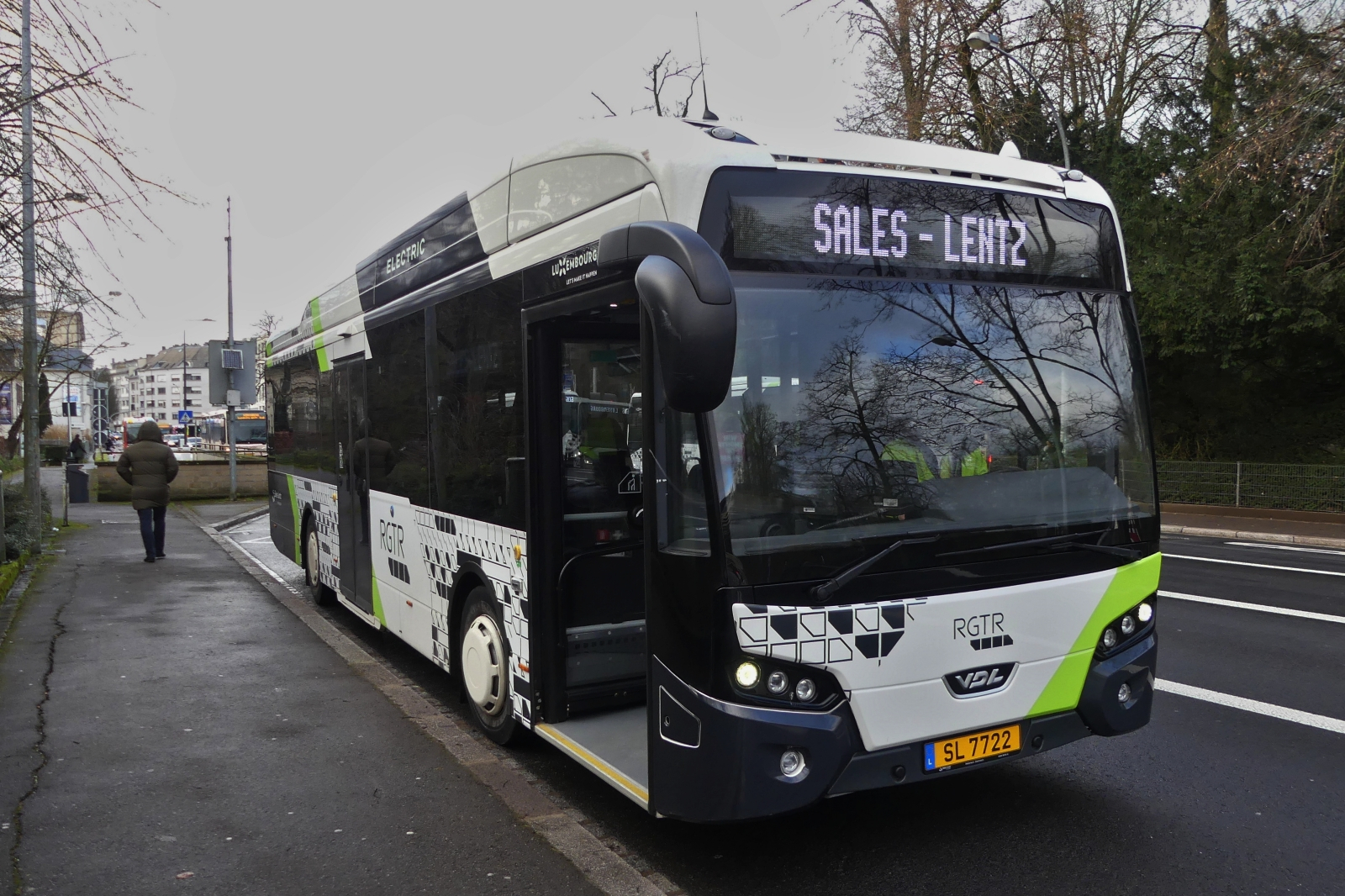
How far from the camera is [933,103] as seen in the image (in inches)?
909

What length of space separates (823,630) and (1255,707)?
4141mm

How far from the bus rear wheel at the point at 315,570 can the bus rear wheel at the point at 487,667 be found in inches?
176

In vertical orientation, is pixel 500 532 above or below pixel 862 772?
above

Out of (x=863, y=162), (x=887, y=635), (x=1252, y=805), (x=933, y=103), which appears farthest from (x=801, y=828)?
(x=933, y=103)

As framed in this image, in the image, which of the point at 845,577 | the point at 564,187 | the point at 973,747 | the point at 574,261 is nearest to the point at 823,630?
the point at 845,577

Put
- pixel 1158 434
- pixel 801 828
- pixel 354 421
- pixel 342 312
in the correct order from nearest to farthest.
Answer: pixel 801 828
pixel 354 421
pixel 342 312
pixel 1158 434

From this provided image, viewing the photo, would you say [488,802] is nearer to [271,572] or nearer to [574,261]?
[574,261]

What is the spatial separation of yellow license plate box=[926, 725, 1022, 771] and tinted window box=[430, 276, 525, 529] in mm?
2205

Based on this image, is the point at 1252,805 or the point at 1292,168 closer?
the point at 1252,805

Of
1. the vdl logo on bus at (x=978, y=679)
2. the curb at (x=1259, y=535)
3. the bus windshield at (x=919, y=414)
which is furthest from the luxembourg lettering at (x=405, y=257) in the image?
the curb at (x=1259, y=535)

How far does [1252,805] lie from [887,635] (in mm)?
2287

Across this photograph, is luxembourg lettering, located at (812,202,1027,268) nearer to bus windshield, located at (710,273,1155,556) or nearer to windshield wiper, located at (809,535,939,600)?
bus windshield, located at (710,273,1155,556)

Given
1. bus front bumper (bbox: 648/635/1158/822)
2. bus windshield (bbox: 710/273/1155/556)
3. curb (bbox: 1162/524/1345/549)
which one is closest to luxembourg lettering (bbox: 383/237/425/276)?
bus windshield (bbox: 710/273/1155/556)

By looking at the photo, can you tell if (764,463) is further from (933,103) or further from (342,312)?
(933,103)
